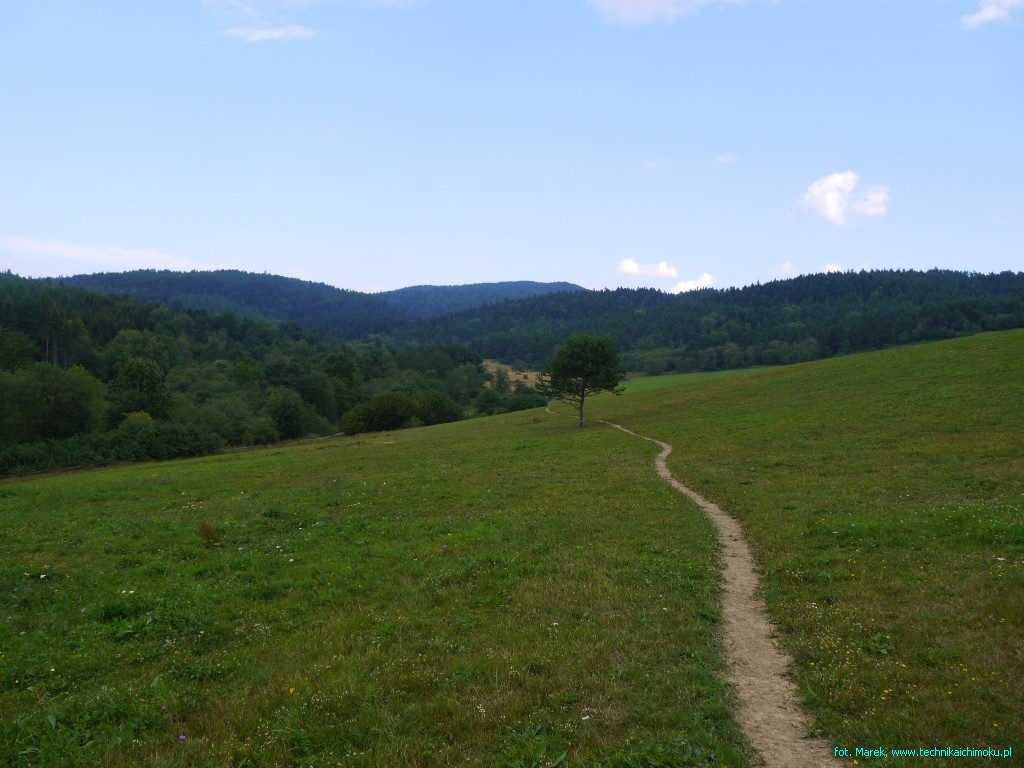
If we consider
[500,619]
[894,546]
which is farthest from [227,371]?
[894,546]

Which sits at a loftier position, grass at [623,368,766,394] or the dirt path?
grass at [623,368,766,394]

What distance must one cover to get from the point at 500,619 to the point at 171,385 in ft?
428

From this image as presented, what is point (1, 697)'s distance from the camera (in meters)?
8.62

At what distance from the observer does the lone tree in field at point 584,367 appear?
5631cm

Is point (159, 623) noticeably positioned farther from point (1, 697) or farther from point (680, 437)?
point (680, 437)

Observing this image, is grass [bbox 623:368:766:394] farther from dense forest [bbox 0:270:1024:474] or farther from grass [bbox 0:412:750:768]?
grass [bbox 0:412:750:768]

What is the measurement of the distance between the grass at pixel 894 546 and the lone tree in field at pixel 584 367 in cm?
1410

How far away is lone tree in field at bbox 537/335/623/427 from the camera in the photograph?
5631cm

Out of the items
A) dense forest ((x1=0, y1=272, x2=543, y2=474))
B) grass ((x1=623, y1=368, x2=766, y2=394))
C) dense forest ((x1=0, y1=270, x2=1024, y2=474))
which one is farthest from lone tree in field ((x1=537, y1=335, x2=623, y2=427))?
dense forest ((x1=0, y1=272, x2=543, y2=474))

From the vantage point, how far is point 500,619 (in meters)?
11.2

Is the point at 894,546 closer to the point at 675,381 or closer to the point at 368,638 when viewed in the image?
the point at 368,638

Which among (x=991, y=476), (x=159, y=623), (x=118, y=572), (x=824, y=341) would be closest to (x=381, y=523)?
(x=118, y=572)

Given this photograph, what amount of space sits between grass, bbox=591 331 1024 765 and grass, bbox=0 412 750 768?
1.91m

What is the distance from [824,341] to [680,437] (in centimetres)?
13316
